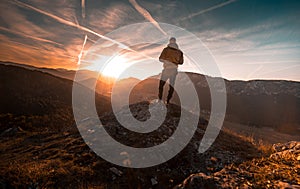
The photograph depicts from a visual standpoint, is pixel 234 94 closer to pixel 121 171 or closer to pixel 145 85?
pixel 145 85

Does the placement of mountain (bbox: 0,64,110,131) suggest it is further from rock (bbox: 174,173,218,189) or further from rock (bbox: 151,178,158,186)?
rock (bbox: 174,173,218,189)

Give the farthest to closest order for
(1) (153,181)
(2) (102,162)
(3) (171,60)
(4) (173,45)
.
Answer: (4) (173,45), (3) (171,60), (2) (102,162), (1) (153,181)

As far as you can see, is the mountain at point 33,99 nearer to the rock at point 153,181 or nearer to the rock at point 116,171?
the rock at point 116,171

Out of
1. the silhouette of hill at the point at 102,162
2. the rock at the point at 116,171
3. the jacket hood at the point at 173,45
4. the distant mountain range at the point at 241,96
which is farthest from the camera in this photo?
the distant mountain range at the point at 241,96

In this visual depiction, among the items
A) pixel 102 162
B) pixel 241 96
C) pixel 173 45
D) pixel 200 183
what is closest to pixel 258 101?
pixel 241 96

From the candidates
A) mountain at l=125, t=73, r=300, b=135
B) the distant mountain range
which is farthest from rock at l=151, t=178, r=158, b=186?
mountain at l=125, t=73, r=300, b=135

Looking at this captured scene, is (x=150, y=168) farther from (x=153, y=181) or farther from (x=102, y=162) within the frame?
(x=102, y=162)

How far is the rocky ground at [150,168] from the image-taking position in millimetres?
3881

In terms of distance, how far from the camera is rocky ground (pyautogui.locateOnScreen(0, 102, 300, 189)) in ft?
12.7

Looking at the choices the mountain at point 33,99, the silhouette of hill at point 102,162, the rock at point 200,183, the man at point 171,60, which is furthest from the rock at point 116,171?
the mountain at point 33,99

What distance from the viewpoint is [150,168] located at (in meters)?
6.55

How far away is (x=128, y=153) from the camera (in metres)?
7.16

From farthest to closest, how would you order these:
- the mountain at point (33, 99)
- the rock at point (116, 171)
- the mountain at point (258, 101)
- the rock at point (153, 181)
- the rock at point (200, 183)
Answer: the mountain at point (258, 101), the mountain at point (33, 99), the rock at point (116, 171), the rock at point (153, 181), the rock at point (200, 183)

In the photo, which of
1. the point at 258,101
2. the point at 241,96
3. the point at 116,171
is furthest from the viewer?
the point at 241,96
